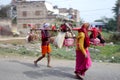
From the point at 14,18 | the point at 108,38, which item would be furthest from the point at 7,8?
the point at 108,38

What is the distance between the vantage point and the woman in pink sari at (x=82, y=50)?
1184cm

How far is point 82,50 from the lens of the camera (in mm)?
11781

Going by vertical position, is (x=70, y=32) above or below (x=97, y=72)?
above

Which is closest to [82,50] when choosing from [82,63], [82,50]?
[82,50]

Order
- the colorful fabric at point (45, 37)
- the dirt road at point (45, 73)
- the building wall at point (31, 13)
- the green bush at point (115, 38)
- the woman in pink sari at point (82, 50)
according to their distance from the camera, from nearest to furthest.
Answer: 1. the woman in pink sari at point (82, 50)
2. the dirt road at point (45, 73)
3. the colorful fabric at point (45, 37)
4. the green bush at point (115, 38)
5. the building wall at point (31, 13)

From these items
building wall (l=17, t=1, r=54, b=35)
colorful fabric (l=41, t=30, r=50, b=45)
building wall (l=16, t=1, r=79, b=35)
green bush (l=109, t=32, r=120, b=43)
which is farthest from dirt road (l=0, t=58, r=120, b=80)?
building wall (l=17, t=1, r=54, b=35)

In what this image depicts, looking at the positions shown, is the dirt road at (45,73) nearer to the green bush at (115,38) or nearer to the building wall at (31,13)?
the green bush at (115,38)

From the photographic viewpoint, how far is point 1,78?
12.0 meters

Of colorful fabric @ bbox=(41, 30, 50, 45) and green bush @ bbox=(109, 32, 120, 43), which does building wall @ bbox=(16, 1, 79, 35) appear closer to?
green bush @ bbox=(109, 32, 120, 43)

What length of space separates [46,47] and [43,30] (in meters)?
0.69

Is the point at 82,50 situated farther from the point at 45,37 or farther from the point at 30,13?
the point at 30,13

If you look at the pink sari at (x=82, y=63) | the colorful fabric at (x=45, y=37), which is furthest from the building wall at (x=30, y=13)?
the pink sari at (x=82, y=63)

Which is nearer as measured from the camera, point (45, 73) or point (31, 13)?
point (45, 73)

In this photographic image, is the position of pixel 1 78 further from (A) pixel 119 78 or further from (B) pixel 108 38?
(B) pixel 108 38
